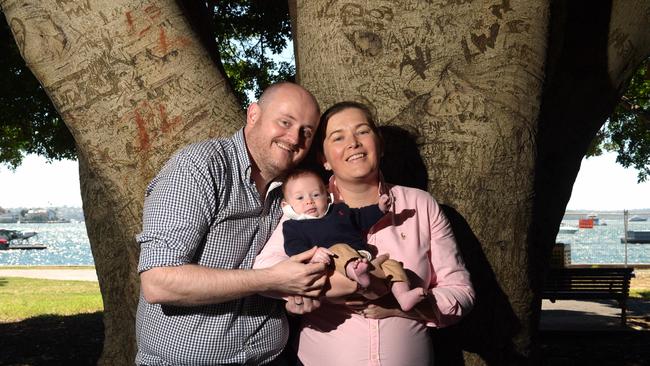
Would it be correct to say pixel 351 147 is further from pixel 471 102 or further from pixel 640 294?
pixel 640 294

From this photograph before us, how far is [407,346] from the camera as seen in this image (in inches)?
111

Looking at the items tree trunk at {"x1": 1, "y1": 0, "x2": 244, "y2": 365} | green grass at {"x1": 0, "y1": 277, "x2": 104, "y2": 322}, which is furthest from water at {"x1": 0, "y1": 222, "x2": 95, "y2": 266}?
tree trunk at {"x1": 1, "y1": 0, "x2": 244, "y2": 365}

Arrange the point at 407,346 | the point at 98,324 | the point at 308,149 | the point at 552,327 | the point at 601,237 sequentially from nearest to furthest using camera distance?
the point at 407,346 → the point at 308,149 → the point at 552,327 → the point at 98,324 → the point at 601,237

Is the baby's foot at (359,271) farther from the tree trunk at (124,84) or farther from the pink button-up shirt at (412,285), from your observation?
the tree trunk at (124,84)

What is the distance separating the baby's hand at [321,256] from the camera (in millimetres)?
2623

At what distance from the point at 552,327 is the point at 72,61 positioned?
28.9ft

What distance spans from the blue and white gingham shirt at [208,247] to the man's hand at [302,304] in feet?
0.65

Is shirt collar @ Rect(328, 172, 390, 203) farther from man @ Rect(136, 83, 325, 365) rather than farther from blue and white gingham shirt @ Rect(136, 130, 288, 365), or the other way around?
blue and white gingham shirt @ Rect(136, 130, 288, 365)

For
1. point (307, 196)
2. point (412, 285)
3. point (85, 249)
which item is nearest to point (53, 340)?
point (307, 196)

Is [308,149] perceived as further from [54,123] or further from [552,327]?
[54,123]

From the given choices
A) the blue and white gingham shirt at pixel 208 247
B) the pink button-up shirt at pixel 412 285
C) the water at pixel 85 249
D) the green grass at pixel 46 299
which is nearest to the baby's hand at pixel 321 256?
the pink button-up shirt at pixel 412 285

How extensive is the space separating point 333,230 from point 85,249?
141670 mm

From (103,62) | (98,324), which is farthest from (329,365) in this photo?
(98,324)

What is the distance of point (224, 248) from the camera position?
9.16 feet
